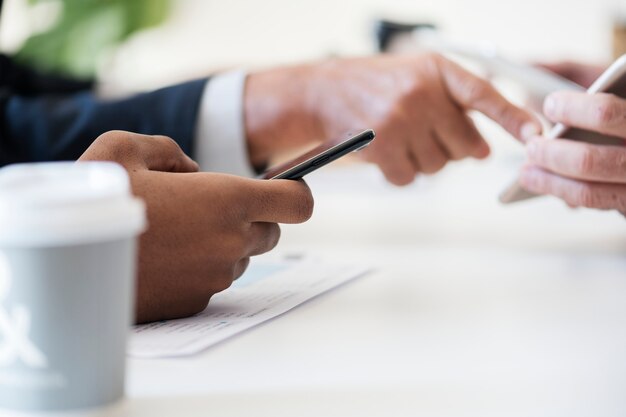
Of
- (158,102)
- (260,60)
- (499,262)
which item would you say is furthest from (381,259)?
(260,60)

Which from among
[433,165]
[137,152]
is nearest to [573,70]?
[433,165]

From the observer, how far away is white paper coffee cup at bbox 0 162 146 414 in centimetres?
26

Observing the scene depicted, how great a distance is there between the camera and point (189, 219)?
1.40ft


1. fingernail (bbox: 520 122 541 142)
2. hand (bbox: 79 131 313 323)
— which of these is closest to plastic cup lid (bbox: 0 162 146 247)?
hand (bbox: 79 131 313 323)

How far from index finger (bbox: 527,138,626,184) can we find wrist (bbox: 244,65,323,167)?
0.97 ft

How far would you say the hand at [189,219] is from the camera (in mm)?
424

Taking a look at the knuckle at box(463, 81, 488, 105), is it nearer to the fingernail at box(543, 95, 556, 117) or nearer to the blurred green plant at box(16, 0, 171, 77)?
the fingernail at box(543, 95, 556, 117)

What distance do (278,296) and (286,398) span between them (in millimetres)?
207

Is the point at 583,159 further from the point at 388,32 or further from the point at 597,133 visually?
the point at 388,32

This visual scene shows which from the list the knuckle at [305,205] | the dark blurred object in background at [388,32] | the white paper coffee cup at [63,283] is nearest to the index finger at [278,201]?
the knuckle at [305,205]

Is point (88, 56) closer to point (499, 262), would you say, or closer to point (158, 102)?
point (158, 102)

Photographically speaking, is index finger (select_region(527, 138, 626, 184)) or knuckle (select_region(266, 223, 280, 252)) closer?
knuckle (select_region(266, 223, 280, 252))

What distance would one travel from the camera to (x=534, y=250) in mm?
764

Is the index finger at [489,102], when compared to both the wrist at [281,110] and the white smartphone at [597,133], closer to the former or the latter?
the white smartphone at [597,133]
